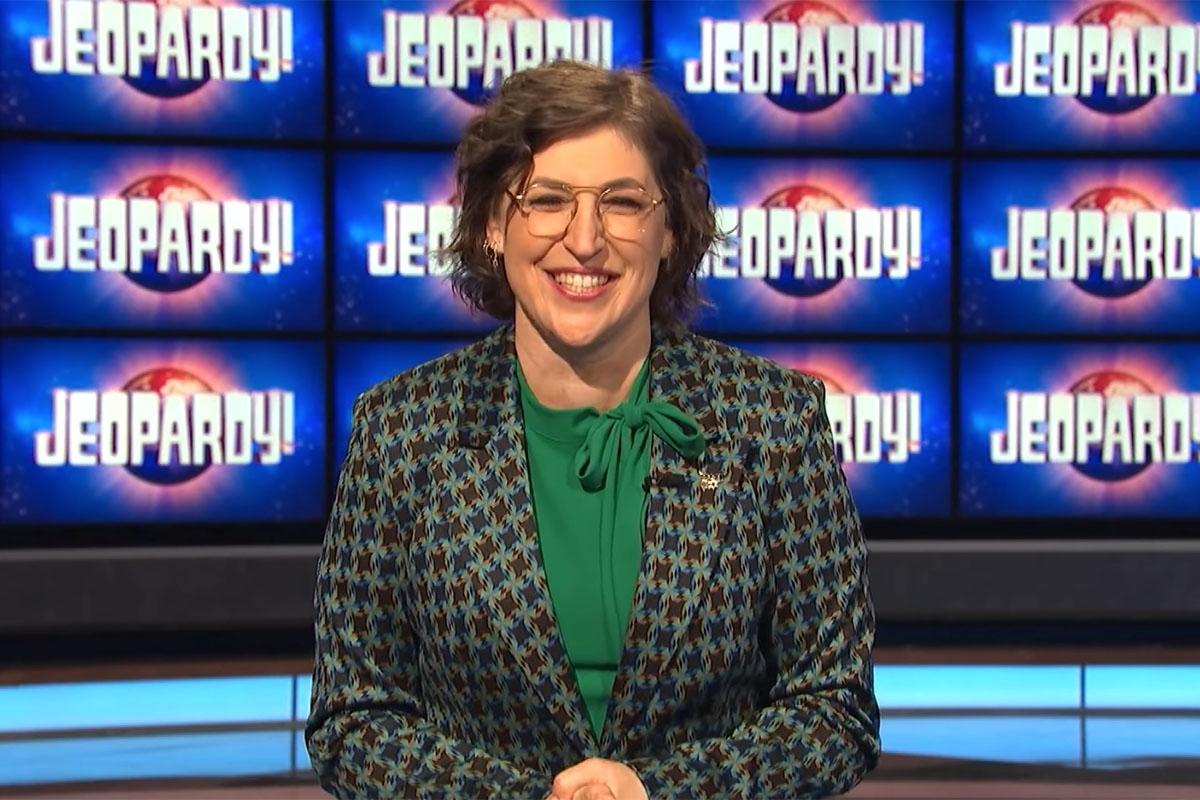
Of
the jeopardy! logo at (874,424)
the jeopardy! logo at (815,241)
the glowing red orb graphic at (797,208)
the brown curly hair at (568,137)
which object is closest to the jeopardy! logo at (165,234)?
the jeopardy! logo at (815,241)

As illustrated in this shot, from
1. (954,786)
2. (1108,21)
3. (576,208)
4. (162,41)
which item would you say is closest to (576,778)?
(576,208)

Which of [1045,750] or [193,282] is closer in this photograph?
[1045,750]

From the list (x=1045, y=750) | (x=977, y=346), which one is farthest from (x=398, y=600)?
(x=977, y=346)

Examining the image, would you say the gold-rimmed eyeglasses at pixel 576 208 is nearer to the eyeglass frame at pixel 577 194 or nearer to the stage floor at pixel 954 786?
the eyeglass frame at pixel 577 194

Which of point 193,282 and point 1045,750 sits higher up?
point 193,282

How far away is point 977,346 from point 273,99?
2.74 meters

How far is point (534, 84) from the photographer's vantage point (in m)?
1.58

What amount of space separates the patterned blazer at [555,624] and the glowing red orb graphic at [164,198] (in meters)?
4.29

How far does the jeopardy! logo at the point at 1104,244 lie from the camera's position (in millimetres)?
6086

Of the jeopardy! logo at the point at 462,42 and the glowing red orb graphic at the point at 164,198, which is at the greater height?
the jeopardy! logo at the point at 462,42

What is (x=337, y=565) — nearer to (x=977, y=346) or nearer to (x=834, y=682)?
(x=834, y=682)

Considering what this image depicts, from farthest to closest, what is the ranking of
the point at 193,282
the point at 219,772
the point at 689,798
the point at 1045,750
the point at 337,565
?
the point at 193,282
the point at 1045,750
the point at 219,772
the point at 337,565
the point at 689,798

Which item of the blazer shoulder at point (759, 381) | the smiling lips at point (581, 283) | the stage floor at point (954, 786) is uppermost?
the smiling lips at point (581, 283)

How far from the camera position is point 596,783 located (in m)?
1.47
